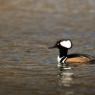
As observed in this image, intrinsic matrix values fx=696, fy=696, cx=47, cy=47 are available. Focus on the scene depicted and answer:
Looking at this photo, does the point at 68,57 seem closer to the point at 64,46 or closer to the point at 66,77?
the point at 64,46

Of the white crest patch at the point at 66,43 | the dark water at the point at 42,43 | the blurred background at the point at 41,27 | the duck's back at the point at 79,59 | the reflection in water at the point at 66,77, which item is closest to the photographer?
the dark water at the point at 42,43

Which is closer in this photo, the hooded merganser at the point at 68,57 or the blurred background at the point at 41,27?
the hooded merganser at the point at 68,57

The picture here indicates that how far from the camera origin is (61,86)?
17.4m

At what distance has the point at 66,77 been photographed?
18.8 meters

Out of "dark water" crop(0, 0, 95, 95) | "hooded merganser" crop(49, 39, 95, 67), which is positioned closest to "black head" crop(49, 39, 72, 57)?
"hooded merganser" crop(49, 39, 95, 67)

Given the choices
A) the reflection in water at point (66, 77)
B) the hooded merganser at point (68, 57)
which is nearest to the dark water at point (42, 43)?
the reflection in water at point (66, 77)

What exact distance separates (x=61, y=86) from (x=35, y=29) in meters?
12.3

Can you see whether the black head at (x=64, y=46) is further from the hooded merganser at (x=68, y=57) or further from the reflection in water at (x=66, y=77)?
the reflection in water at (x=66, y=77)

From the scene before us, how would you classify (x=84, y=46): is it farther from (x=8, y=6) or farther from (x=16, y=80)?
(x=8, y=6)

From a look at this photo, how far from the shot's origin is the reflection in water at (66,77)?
17.8 metres

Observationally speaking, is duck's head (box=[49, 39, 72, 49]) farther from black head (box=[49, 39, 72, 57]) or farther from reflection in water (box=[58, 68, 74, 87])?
reflection in water (box=[58, 68, 74, 87])

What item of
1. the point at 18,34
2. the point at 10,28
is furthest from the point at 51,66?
the point at 10,28

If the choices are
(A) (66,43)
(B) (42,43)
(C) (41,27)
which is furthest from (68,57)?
(C) (41,27)

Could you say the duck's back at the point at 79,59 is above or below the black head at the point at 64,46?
below
